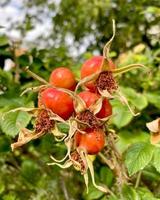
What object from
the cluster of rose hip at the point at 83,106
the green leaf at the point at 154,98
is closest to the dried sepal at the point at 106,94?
the cluster of rose hip at the point at 83,106

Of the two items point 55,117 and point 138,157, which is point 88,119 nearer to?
point 55,117

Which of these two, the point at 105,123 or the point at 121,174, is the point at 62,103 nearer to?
the point at 105,123

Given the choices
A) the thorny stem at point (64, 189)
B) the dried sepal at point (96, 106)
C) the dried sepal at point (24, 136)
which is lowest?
the thorny stem at point (64, 189)

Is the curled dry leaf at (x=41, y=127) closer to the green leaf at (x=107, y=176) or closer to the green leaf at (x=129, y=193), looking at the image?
the green leaf at (x=129, y=193)

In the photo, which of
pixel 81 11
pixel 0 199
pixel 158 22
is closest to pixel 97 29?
pixel 81 11

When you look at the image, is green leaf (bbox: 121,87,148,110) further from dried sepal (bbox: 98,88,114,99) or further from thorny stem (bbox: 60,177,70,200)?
dried sepal (bbox: 98,88,114,99)

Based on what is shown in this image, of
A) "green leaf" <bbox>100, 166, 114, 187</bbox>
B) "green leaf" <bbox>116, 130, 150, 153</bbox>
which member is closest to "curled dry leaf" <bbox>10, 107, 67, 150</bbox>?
"green leaf" <bbox>100, 166, 114, 187</bbox>
